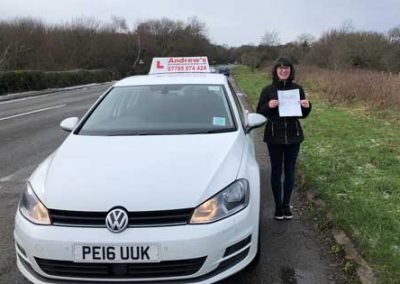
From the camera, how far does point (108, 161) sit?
161 inches

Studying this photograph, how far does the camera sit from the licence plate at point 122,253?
11.1 feet

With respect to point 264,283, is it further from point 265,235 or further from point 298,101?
point 298,101

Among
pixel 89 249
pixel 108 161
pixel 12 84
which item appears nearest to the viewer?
pixel 89 249

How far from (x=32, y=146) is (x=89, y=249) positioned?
27.2 feet

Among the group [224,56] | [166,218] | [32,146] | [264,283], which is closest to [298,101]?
[264,283]

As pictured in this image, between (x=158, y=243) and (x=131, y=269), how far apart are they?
26cm

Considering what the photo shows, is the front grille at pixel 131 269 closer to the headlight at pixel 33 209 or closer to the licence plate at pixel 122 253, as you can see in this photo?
the licence plate at pixel 122 253

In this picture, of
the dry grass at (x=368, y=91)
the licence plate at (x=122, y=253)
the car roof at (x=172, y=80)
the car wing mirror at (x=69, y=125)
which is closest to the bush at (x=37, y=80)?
the dry grass at (x=368, y=91)

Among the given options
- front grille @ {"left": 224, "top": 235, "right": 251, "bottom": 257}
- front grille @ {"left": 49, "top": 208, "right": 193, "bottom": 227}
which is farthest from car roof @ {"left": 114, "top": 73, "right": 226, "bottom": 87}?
front grille @ {"left": 49, "top": 208, "right": 193, "bottom": 227}

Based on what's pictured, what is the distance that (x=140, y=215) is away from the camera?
346 cm

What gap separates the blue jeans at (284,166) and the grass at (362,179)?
51cm

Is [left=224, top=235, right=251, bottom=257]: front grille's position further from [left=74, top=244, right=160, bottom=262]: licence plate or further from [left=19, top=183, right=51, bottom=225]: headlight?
[left=19, top=183, right=51, bottom=225]: headlight

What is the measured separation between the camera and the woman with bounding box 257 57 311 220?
5543mm

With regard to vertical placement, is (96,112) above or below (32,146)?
above
